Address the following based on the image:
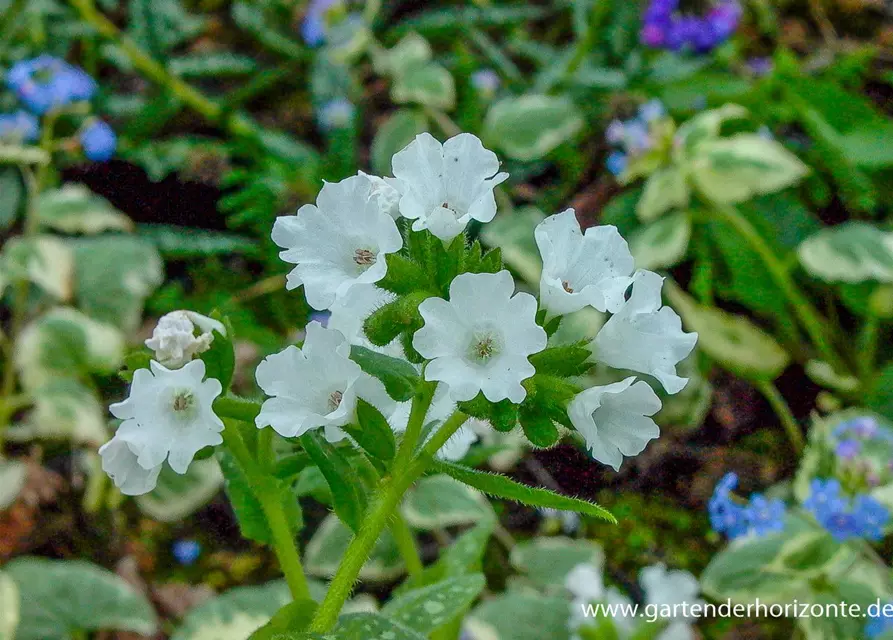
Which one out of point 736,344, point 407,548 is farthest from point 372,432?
point 736,344

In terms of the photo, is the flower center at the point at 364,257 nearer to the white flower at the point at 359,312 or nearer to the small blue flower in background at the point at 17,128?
the white flower at the point at 359,312

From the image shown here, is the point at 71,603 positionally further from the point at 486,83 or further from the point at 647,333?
the point at 486,83

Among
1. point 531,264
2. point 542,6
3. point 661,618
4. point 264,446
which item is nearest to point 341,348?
point 264,446

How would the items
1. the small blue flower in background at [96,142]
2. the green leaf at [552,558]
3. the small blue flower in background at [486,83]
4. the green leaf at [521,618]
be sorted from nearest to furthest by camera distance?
the green leaf at [521,618] → the green leaf at [552,558] → the small blue flower in background at [96,142] → the small blue flower in background at [486,83]

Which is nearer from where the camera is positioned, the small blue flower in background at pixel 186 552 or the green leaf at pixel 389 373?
the green leaf at pixel 389 373

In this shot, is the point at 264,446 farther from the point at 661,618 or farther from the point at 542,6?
the point at 542,6

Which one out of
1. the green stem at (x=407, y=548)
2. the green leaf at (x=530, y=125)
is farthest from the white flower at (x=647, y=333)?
the green leaf at (x=530, y=125)
